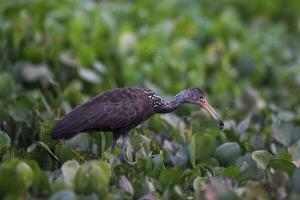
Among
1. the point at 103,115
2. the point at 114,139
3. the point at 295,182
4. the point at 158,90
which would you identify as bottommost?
the point at 295,182

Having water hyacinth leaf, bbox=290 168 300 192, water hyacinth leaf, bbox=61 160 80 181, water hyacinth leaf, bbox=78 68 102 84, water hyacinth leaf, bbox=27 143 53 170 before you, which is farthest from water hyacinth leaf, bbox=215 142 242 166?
water hyacinth leaf, bbox=78 68 102 84

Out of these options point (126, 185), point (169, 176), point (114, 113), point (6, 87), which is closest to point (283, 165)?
point (169, 176)

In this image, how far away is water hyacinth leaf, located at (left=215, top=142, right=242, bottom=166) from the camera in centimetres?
864

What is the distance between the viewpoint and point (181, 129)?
30.9 feet

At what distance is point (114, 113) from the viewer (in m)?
8.05

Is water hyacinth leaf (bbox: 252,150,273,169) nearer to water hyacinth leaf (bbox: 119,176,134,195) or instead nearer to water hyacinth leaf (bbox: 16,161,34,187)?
water hyacinth leaf (bbox: 119,176,134,195)

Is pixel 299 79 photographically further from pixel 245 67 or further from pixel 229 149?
pixel 229 149

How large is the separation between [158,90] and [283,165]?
3879 millimetres

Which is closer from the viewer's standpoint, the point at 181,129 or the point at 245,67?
the point at 181,129

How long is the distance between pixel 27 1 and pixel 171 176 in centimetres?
569

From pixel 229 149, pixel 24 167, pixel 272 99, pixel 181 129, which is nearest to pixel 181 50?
pixel 272 99

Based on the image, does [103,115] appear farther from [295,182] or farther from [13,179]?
[295,182]

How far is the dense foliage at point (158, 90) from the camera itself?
7.20 meters

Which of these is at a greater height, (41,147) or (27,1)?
(27,1)
